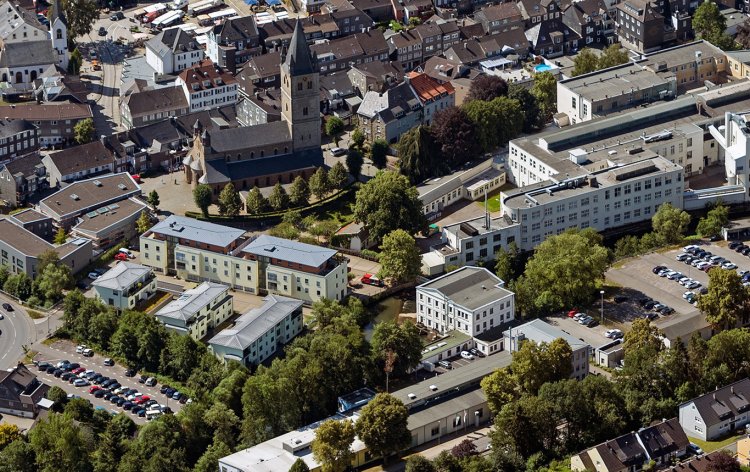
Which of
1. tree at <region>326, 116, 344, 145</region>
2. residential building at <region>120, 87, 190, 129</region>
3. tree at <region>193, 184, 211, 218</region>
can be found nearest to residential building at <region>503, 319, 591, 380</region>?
tree at <region>193, 184, 211, 218</region>

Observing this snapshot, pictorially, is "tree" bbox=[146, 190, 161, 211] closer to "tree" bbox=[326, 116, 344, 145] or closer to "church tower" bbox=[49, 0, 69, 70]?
"tree" bbox=[326, 116, 344, 145]

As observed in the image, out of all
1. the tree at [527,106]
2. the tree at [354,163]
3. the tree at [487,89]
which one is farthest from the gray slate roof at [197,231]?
the tree at [527,106]

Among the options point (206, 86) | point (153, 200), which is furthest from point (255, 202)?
point (206, 86)

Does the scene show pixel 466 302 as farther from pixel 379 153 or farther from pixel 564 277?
pixel 379 153

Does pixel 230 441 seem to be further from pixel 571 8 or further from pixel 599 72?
pixel 571 8

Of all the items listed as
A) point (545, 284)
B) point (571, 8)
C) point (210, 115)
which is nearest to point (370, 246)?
point (545, 284)
